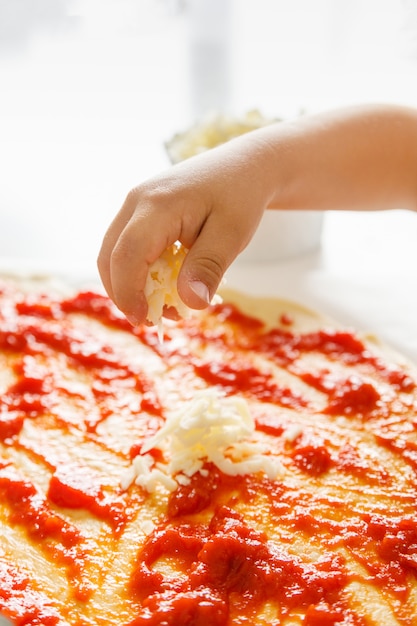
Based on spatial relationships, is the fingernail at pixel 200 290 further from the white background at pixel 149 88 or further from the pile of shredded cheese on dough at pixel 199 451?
the white background at pixel 149 88

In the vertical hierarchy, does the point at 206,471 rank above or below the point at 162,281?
below

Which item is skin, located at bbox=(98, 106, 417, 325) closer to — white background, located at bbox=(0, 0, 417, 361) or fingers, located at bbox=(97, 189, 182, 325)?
fingers, located at bbox=(97, 189, 182, 325)

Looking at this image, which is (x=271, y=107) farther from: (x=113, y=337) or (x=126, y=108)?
(x=113, y=337)

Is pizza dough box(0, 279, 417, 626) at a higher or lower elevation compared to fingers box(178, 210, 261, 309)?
lower

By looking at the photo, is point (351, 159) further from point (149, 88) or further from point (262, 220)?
point (149, 88)

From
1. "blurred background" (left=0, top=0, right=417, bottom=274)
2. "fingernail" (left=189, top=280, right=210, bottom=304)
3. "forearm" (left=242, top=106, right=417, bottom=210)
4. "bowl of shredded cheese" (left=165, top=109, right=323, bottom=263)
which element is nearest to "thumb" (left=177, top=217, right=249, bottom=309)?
"fingernail" (left=189, top=280, right=210, bottom=304)

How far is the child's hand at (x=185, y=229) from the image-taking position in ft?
3.92

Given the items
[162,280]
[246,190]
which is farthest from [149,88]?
[162,280]

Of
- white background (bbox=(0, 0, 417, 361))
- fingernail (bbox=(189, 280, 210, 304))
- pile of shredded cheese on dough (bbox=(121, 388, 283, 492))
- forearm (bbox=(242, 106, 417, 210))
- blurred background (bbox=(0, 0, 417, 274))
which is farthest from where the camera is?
blurred background (bbox=(0, 0, 417, 274))

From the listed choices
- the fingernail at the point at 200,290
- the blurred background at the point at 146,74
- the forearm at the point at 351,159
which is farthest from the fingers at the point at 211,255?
the blurred background at the point at 146,74

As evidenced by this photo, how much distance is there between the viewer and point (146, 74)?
341cm

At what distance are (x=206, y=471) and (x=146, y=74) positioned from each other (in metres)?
2.36

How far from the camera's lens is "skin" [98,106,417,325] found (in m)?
1.22

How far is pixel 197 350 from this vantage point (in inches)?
72.4
